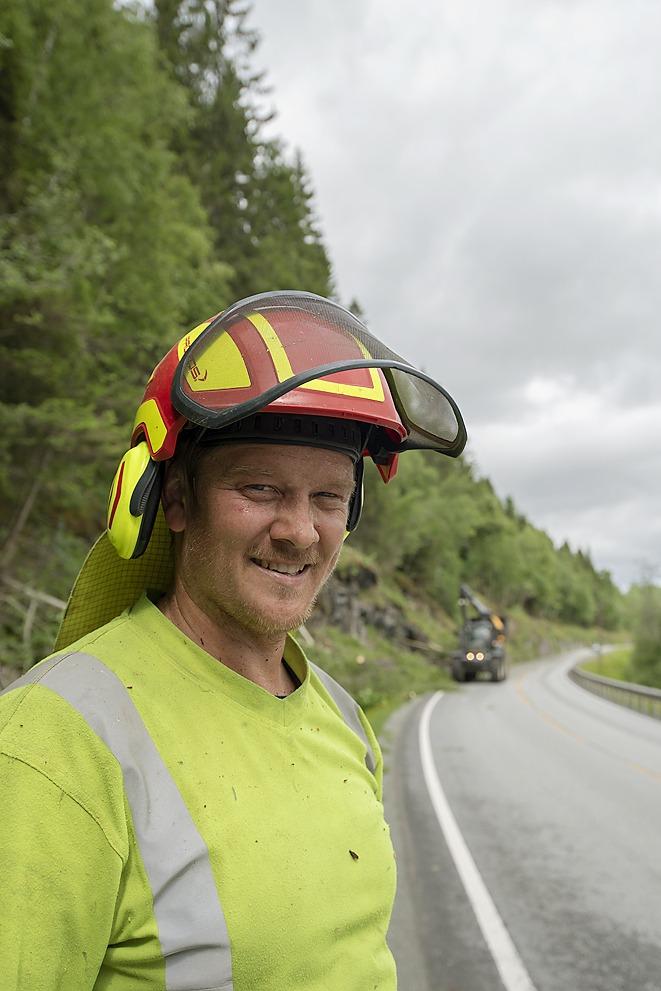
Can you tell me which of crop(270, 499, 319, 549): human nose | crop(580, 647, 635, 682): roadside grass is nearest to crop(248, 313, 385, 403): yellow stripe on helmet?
crop(270, 499, 319, 549): human nose

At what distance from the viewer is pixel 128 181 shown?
11.6 metres

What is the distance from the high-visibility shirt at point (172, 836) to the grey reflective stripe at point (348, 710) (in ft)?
1.17

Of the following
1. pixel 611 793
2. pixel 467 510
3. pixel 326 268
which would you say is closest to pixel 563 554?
pixel 467 510

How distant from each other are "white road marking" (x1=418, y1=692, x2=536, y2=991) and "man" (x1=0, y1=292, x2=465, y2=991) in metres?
2.89

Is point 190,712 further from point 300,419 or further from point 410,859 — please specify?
A: point 410,859

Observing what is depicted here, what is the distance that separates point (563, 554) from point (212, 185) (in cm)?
13216

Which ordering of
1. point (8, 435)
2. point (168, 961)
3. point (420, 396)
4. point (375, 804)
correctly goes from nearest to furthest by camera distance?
point (168, 961)
point (375, 804)
point (420, 396)
point (8, 435)

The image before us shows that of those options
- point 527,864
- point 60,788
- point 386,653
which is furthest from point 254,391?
point 386,653

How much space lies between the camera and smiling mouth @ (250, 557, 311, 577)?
5.22 feet

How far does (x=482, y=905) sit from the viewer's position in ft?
16.1

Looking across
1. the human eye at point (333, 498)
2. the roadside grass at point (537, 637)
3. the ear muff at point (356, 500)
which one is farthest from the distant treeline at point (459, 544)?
the human eye at point (333, 498)

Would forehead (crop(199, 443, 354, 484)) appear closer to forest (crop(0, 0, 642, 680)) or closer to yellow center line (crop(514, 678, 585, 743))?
forest (crop(0, 0, 642, 680))

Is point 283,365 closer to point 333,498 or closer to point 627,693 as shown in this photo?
→ point 333,498

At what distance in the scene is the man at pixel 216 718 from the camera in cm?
108
